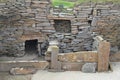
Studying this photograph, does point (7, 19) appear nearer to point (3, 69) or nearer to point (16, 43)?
point (16, 43)

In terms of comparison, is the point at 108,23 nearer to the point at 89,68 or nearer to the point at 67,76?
the point at 89,68

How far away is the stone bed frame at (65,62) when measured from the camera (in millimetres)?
10555

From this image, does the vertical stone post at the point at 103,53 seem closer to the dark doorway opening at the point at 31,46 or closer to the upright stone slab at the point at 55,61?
the upright stone slab at the point at 55,61

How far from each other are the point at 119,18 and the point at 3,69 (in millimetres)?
4698

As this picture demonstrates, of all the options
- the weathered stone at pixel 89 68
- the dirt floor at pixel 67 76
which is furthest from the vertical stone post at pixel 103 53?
the dirt floor at pixel 67 76

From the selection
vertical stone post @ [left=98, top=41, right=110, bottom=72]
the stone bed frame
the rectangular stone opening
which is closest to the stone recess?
the rectangular stone opening

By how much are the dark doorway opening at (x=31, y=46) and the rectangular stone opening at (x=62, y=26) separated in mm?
1028

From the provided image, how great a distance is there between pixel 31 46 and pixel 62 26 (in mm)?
1556

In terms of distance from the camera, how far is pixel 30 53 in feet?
40.0

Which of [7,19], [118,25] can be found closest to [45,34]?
[7,19]

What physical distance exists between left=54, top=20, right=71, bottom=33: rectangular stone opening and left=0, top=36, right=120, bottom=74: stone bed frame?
5.73ft

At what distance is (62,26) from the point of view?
12.3m

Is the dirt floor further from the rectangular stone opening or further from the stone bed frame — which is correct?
the rectangular stone opening

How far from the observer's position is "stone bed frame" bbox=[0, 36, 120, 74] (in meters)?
10.6
